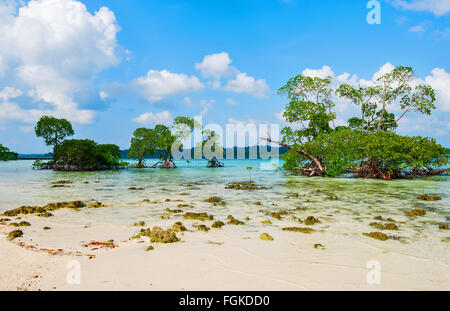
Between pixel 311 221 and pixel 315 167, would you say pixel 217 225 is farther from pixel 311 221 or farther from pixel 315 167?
pixel 315 167

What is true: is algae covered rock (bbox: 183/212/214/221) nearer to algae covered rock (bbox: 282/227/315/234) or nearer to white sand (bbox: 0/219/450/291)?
white sand (bbox: 0/219/450/291)

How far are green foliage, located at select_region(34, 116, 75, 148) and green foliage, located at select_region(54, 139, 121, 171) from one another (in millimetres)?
10522

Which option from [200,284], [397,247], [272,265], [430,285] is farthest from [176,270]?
[397,247]

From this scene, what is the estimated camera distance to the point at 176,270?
14.0 feet

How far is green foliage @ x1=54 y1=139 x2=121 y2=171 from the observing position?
38.3 meters

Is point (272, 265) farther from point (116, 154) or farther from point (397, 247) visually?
point (116, 154)

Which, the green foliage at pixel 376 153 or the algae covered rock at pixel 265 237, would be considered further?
the green foliage at pixel 376 153

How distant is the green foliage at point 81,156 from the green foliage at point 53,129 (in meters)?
10.5

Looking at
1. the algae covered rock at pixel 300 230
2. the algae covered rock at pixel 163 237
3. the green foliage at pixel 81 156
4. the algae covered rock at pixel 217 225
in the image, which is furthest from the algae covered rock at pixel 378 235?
the green foliage at pixel 81 156

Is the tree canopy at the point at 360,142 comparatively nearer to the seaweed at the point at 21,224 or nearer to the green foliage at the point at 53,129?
the seaweed at the point at 21,224

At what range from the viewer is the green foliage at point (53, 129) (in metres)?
48.1

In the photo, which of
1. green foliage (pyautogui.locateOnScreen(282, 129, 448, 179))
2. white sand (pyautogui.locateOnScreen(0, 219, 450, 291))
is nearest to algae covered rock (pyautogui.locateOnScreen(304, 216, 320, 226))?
white sand (pyautogui.locateOnScreen(0, 219, 450, 291))

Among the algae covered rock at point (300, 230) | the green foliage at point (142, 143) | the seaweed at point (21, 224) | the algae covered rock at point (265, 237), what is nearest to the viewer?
the algae covered rock at point (265, 237)
